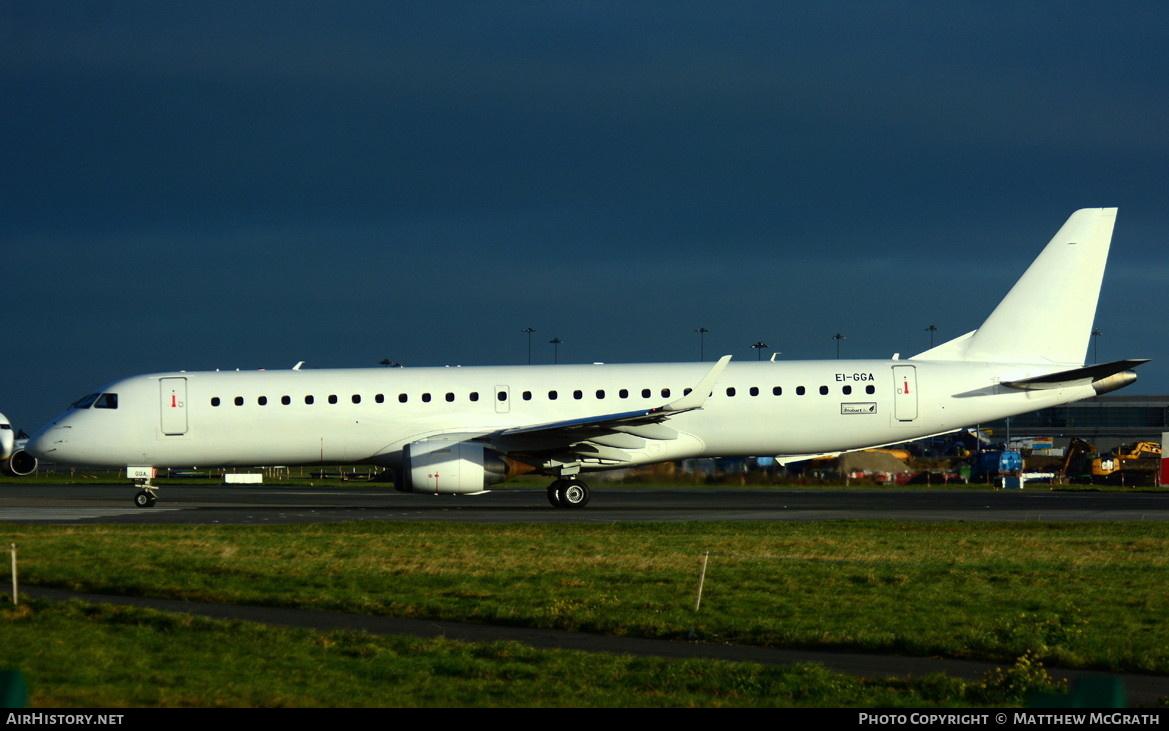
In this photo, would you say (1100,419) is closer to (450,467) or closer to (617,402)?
(617,402)

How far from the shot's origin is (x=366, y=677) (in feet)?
31.2

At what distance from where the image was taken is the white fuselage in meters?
31.0

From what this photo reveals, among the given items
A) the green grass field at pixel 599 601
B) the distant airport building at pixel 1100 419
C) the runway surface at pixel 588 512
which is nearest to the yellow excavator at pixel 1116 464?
the runway surface at pixel 588 512

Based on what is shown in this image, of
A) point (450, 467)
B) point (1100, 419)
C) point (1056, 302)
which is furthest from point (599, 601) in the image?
point (1100, 419)

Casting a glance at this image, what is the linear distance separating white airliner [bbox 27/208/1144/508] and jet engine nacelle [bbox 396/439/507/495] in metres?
1.08

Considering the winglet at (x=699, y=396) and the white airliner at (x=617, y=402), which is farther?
the white airliner at (x=617, y=402)

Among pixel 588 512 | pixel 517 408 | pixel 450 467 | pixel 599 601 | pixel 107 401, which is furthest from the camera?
pixel 107 401

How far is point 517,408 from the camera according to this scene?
30938mm

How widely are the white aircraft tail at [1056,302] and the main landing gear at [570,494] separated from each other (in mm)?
11414

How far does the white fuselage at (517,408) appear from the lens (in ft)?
102

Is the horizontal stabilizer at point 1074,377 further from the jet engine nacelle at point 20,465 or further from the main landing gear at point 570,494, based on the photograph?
the jet engine nacelle at point 20,465

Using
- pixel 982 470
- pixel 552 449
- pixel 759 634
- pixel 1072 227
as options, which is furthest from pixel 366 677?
pixel 982 470

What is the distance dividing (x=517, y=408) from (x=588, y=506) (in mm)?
3653
